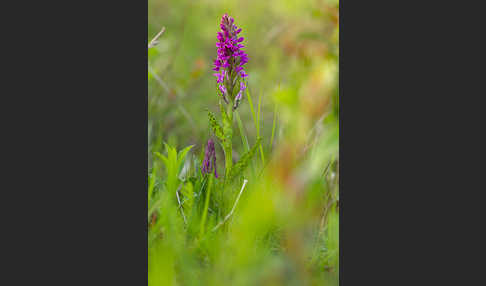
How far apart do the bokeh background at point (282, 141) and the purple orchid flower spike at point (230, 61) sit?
0.07m

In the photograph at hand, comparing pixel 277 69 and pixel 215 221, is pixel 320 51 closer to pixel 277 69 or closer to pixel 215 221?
pixel 277 69

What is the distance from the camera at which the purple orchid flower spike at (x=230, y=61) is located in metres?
2.78

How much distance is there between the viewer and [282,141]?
279 cm

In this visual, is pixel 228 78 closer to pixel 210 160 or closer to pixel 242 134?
pixel 242 134

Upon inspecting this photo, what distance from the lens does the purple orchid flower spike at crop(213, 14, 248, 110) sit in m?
2.78

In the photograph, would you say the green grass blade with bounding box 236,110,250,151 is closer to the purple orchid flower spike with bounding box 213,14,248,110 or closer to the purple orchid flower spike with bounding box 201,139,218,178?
the purple orchid flower spike with bounding box 213,14,248,110

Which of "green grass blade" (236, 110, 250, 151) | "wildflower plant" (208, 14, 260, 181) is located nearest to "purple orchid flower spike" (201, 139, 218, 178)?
"wildflower plant" (208, 14, 260, 181)

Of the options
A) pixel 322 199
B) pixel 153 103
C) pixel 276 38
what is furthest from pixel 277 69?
pixel 153 103

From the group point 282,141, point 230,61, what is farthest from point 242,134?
point 230,61

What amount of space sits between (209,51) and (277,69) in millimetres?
605

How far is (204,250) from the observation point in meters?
2.46

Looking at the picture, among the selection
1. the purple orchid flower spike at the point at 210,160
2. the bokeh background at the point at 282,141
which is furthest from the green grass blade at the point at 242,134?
Answer: the purple orchid flower spike at the point at 210,160

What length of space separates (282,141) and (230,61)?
0.51 meters

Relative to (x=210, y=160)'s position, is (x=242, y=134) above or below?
above
